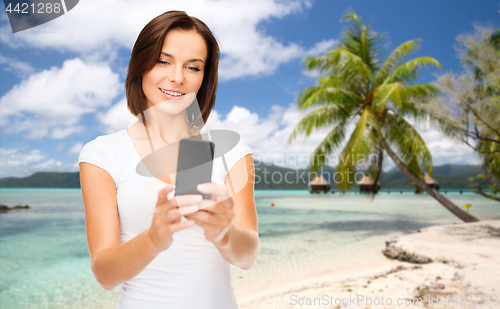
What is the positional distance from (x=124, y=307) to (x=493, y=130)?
31.7ft

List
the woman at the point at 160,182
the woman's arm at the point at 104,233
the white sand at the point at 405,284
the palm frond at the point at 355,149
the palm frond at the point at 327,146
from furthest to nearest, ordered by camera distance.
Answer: the palm frond at the point at 327,146 < the palm frond at the point at 355,149 < the white sand at the point at 405,284 < the woman at the point at 160,182 < the woman's arm at the point at 104,233

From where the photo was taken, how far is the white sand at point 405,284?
4.50 metres

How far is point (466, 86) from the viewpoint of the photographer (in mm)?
7926

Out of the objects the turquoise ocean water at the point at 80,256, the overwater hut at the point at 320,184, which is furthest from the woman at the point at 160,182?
the overwater hut at the point at 320,184

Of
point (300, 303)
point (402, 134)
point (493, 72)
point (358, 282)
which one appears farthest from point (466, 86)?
point (300, 303)

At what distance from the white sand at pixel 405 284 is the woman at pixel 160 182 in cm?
430

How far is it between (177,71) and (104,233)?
0.53 meters

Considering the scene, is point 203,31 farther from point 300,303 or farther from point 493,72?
point 493,72

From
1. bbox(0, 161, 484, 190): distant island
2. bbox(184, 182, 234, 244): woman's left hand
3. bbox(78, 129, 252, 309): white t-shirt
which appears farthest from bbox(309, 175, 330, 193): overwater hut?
bbox(184, 182, 234, 244): woman's left hand

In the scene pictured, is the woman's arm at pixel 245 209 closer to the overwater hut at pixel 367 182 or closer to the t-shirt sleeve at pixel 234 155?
the t-shirt sleeve at pixel 234 155

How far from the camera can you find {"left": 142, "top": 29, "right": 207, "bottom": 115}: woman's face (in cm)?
96

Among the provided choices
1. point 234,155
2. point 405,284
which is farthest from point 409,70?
point 234,155

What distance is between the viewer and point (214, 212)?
0.51 metres

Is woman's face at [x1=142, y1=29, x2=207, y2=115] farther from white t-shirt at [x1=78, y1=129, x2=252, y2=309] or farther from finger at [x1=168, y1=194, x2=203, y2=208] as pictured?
finger at [x1=168, y1=194, x2=203, y2=208]
